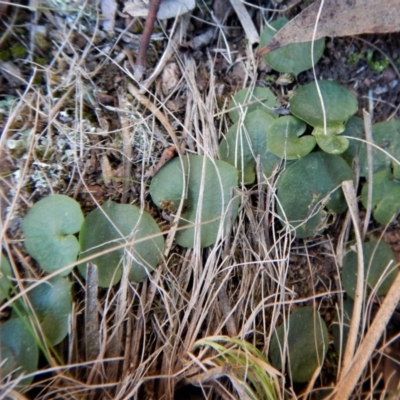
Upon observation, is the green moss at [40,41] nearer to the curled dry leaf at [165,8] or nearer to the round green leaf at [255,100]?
the curled dry leaf at [165,8]

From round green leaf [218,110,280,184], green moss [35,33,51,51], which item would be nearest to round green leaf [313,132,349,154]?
round green leaf [218,110,280,184]

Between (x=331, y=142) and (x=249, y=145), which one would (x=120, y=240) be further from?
(x=331, y=142)

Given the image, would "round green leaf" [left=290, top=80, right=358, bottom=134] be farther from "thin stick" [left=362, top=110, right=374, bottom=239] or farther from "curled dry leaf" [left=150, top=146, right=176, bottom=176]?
"curled dry leaf" [left=150, top=146, right=176, bottom=176]

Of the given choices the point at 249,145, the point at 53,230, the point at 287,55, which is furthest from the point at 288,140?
the point at 53,230

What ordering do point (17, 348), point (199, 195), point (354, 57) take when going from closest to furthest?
1. point (17, 348)
2. point (199, 195)
3. point (354, 57)

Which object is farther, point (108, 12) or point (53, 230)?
point (108, 12)

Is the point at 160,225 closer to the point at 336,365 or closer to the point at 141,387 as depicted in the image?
the point at 141,387

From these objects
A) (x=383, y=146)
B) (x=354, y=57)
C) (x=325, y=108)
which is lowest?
(x=383, y=146)
